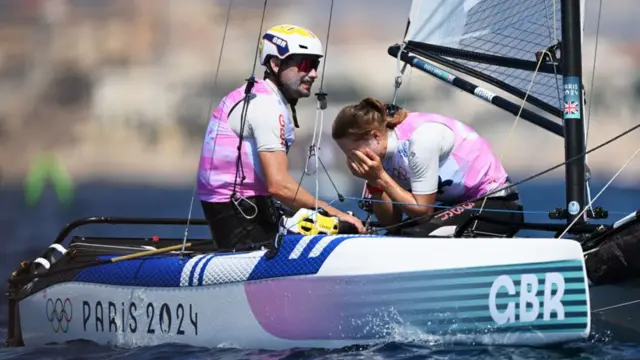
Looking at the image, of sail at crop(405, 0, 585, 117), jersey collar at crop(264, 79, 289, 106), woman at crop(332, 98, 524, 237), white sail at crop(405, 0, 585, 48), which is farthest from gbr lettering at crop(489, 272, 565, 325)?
white sail at crop(405, 0, 585, 48)

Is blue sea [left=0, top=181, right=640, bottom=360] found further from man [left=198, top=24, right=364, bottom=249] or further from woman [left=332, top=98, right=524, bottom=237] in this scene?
man [left=198, top=24, right=364, bottom=249]

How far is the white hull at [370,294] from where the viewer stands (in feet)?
15.3

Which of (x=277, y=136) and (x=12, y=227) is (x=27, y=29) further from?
(x=277, y=136)

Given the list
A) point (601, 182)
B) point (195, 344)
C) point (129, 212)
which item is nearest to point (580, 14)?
point (195, 344)

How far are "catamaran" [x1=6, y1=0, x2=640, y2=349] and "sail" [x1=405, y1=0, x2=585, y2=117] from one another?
5cm

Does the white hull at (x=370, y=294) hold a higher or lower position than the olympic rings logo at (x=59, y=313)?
higher

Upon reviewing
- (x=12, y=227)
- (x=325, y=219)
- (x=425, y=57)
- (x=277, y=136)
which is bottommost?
(x=12, y=227)

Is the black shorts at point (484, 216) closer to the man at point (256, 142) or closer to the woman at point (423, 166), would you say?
the woman at point (423, 166)

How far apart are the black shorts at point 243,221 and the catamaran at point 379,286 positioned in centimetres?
25

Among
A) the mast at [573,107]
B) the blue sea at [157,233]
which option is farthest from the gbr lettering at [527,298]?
the mast at [573,107]

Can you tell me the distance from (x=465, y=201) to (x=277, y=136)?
3.15ft

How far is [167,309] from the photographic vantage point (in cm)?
555

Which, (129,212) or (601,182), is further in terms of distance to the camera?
(601,182)

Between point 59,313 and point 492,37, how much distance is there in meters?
2.94
